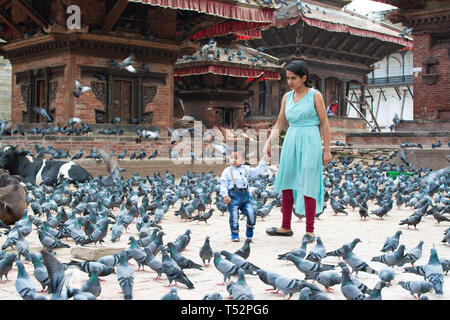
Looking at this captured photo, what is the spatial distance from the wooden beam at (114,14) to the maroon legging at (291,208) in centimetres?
1124

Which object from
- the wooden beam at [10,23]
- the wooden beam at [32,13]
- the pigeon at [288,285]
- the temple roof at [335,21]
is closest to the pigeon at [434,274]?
the pigeon at [288,285]

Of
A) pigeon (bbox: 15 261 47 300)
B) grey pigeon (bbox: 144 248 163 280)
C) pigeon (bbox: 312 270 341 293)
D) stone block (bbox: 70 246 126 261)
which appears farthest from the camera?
stone block (bbox: 70 246 126 261)

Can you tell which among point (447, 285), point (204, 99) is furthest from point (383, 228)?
point (204, 99)

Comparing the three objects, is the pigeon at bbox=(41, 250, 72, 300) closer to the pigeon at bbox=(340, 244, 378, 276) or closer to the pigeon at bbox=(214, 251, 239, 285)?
the pigeon at bbox=(214, 251, 239, 285)

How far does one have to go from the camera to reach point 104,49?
18.2 m

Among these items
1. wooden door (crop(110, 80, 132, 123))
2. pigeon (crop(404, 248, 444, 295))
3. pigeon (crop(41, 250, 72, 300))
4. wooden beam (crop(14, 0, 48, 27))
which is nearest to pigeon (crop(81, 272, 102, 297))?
pigeon (crop(41, 250, 72, 300))

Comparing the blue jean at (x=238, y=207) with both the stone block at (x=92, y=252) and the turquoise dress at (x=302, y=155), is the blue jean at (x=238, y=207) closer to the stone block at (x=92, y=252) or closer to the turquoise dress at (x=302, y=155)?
the turquoise dress at (x=302, y=155)

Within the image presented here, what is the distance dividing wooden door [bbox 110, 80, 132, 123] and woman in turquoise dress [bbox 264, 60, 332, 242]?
12.7 metres

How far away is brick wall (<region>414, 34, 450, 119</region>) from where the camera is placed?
23.8m

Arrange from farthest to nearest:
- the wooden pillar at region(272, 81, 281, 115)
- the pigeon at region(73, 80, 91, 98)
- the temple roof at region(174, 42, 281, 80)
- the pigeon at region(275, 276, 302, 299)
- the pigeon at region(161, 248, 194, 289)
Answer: the wooden pillar at region(272, 81, 281, 115)
the temple roof at region(174, 42, 281, 80)
the pigeon at region(73, 80, 91, 98)
the pigeon at region(161, 248, 194, 289)
the pigeon at region(275, 276, 302, 299)

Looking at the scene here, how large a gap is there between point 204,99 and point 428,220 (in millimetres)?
18425

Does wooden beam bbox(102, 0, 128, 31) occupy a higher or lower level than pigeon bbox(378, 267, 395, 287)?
higher

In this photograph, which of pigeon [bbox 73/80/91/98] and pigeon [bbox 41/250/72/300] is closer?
pigeon [bbox 41/250/72/300]

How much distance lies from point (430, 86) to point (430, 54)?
4.53 feet
